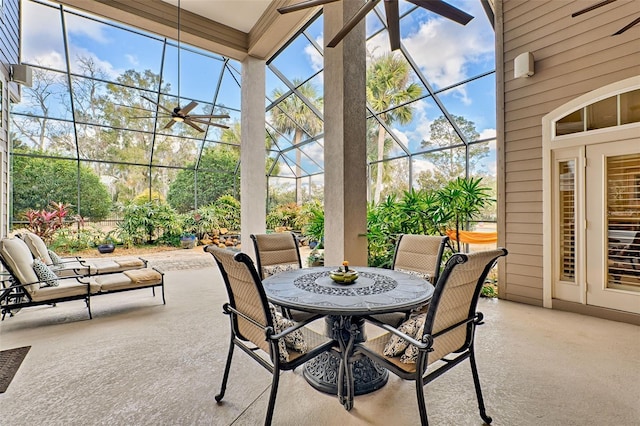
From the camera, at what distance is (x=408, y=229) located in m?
4.95

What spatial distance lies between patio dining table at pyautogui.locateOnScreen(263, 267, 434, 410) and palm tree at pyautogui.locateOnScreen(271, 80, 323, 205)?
6.73 metres

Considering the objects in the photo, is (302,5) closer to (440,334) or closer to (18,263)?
(440,334)

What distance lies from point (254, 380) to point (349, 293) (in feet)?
3.36

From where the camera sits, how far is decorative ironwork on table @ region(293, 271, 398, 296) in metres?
2.07

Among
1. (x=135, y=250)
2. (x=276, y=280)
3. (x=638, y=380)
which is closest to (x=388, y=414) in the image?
(x=276, y=280)

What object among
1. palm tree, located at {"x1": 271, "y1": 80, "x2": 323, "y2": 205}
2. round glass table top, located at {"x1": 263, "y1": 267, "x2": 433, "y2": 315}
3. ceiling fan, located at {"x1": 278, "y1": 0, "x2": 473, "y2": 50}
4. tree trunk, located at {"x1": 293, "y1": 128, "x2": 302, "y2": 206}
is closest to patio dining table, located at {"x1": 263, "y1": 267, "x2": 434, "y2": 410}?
round glass table top, located at {"x1": 263, "y1": 267, "x2": 433, "y2": 315}

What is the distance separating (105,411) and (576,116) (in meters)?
5.34

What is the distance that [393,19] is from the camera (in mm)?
2293

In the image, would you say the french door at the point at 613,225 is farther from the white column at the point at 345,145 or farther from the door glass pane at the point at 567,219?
the white column at the point at 345,145

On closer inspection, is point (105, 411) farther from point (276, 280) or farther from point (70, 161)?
point (70, 161)

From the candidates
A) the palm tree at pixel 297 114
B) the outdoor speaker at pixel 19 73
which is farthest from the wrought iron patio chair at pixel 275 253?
the palm tree at pixel 297 114

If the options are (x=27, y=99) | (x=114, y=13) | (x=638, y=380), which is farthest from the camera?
(x=27, y=99)

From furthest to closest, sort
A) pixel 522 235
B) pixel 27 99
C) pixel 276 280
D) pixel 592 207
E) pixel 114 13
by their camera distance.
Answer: pixel 27 99
pixel 114 13
pixel 522 235
pixel 592 207
pixel 276 280


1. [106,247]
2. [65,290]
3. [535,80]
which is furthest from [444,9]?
[106,247]
